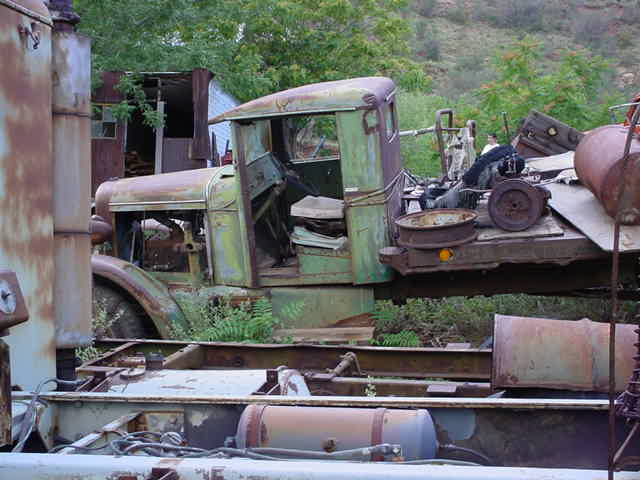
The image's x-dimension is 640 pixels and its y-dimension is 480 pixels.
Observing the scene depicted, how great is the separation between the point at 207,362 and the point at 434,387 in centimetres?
166

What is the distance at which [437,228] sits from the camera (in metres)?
5.69

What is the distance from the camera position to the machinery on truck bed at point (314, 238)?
227 inches

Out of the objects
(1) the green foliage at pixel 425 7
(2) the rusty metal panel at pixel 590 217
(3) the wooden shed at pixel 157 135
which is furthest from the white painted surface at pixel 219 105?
(1) the green foliage at pixel 425 7

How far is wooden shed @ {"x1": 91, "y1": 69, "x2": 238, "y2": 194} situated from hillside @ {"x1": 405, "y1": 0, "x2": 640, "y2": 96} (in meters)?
20.2

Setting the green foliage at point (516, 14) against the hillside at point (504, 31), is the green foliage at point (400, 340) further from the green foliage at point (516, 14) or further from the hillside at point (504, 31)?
the green foliage at point (516, 14)

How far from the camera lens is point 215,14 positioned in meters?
15.5

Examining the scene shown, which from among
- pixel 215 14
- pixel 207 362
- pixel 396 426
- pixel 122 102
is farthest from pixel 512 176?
pixel 215 14

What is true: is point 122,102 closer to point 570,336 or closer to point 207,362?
point 207,362

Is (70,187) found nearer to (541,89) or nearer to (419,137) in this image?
(541,89)

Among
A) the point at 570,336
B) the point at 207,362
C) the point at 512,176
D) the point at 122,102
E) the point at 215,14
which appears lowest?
the point at 207,362

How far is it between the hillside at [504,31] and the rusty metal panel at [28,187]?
31673mm

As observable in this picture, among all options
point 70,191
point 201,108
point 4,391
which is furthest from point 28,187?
point 201,108

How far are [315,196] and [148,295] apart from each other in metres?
1.87

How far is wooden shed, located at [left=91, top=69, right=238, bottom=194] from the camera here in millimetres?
13191
